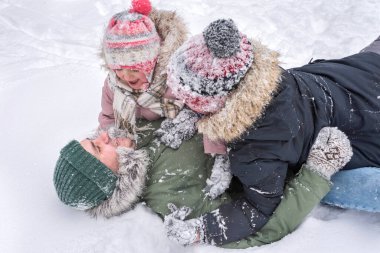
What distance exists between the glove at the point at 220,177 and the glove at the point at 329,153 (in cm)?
27

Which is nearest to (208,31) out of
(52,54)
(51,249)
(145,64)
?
(145,64)

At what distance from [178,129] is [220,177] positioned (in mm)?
254

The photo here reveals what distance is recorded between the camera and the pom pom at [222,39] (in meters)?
1.10

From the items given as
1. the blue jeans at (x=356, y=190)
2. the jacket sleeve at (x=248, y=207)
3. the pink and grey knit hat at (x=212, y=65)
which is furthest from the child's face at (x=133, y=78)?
the blue jeans at (x=356, y=190)

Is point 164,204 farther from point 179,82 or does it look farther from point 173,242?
point 179,82

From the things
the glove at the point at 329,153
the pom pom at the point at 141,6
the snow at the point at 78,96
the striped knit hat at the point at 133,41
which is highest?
the pom pom at the point at 141,6

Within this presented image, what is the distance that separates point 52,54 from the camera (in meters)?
2.69

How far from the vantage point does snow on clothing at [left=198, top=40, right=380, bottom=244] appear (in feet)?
4.00

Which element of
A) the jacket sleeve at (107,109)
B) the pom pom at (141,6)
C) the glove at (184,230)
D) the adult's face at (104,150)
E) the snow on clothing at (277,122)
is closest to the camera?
the snow on clothing at (277,122)

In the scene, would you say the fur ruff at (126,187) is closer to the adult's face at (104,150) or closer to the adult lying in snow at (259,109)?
the adult's face at (104,150)

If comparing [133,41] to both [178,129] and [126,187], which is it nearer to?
[178,129]

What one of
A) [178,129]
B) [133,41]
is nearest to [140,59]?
[133,41]

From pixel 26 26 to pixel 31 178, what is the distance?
1.67m

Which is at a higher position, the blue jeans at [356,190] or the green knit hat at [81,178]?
the blue jeans at [356,190]
